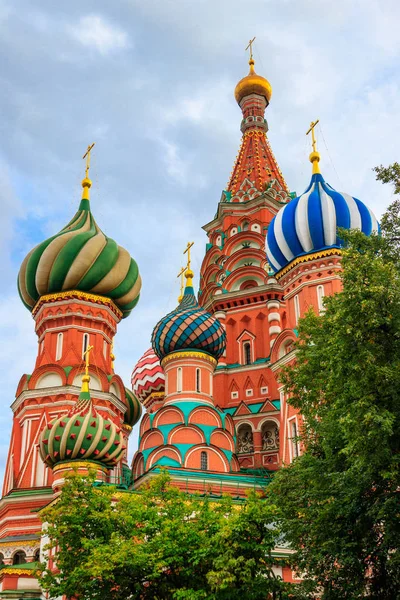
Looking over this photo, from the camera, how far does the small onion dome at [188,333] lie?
23.0 metres

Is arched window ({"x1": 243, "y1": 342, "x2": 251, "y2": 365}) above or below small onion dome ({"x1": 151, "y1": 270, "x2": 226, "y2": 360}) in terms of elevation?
above

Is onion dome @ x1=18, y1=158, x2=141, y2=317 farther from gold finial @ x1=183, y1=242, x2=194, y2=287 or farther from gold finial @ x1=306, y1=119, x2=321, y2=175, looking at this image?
gold finial @ x1=306, y1=119, x2=321, y2=175

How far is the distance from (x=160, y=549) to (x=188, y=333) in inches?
435

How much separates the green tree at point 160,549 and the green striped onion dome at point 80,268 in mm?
11924

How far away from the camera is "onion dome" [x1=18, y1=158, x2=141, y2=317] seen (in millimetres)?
24891

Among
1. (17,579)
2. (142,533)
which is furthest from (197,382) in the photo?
(142,533)

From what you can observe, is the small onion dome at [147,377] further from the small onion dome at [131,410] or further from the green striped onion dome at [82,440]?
the green striped onion dome at [82,440]

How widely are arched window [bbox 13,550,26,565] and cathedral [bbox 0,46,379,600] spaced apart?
47mm

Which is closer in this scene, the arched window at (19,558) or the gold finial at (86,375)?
the arched window at (19,558)

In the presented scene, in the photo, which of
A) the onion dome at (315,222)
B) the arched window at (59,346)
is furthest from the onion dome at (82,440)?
the onion dome at (315,222)

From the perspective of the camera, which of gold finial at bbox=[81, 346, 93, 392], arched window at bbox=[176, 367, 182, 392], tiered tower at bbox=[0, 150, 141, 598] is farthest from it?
arched window at bbox=[176, 367, 182, 392]

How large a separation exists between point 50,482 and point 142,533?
957 cm

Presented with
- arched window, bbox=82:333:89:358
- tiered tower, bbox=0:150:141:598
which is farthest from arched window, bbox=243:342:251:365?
arched window, bbox=82:333:89:358

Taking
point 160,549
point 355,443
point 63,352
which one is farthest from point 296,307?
point 355,443
